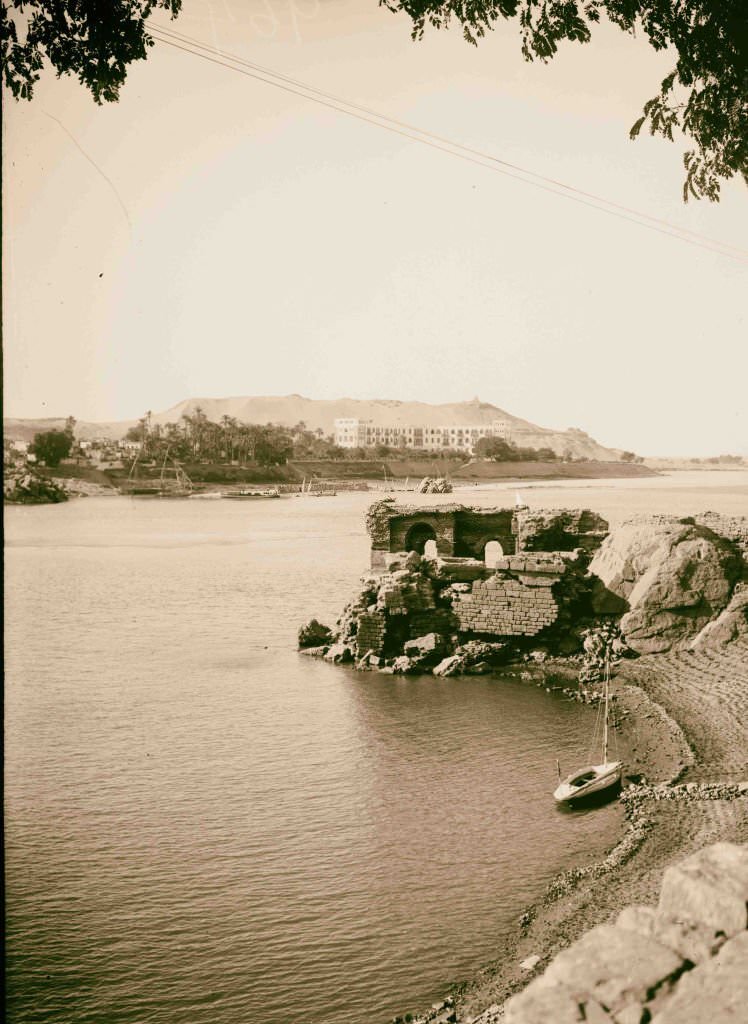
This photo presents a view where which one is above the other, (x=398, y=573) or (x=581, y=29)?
(x=581, y=29)

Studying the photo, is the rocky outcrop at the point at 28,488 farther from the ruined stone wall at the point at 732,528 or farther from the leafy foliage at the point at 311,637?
the ruined stone wall at the point at 732,528

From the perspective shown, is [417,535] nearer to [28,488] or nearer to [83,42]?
[28,488]

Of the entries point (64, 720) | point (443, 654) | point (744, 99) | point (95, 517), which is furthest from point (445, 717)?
point (95, 517)

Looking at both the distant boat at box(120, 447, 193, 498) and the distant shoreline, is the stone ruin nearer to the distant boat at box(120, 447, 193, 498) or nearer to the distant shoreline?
the distant shoreline

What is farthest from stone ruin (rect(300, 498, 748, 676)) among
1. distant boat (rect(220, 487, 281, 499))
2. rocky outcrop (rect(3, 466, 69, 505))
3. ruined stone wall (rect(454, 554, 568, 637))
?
distant boat (rect(220, 487, 281, 499))

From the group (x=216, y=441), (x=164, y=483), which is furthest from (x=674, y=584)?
(x=216, y=441)

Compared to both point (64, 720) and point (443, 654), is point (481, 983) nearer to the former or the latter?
point (64, 720)

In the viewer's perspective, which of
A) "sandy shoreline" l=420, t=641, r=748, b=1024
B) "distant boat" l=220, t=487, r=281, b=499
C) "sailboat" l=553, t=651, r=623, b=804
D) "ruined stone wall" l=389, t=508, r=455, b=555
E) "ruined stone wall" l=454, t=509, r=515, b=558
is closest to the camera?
"sandy shoreline" l=420, t=641, r=748, b=1024

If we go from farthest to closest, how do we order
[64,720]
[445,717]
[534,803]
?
[445,717] → [64,720] → [534,803]
